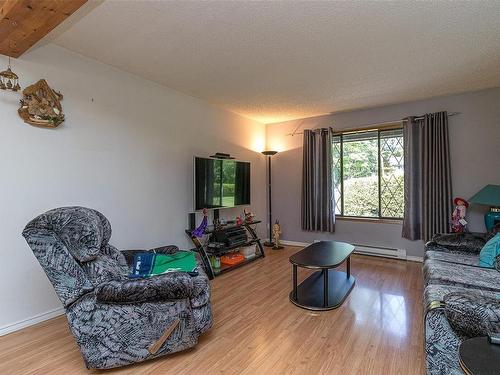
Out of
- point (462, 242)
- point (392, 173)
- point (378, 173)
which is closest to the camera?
point (462, 242)

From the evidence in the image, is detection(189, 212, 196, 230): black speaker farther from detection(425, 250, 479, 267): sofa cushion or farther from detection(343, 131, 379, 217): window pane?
detection(425, 250, 479, 267): sofa cushion

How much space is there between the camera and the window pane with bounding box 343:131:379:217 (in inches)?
181

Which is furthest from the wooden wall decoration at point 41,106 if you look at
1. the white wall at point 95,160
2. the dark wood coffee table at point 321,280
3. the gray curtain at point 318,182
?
the gray curtain at point 318,182

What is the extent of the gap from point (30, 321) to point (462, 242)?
4309mm

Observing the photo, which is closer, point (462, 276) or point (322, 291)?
point (462, 276)

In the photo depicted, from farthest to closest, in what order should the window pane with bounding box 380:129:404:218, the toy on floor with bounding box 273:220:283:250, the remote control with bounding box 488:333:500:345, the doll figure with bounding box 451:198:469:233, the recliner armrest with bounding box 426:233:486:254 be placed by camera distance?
the toy on floor with bounding box 273:220:283:250, the window pane with bounding box 380:129:404:218, the doll figure with bounding box 451:198:469:233, the recliner armrest with bounding box 426:233:486:254, the remote control with bounding box 488:333:500:345

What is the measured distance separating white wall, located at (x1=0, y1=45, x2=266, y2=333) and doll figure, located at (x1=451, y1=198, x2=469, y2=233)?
3.55 m

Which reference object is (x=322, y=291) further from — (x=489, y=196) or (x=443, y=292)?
(x=489, y=196)

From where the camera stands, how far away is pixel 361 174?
4.71 m

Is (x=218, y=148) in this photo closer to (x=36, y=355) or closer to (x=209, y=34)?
(x=209, y=34)

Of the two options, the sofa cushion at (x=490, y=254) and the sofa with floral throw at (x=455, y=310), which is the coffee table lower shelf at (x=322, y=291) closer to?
the sofa with floral throw at (x=455, y=310)

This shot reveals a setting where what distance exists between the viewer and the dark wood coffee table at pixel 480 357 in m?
0.97

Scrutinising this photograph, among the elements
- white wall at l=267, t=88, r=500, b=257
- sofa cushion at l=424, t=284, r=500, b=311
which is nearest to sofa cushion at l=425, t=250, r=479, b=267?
sofa cushion at l=424, t=284, r=500, b=311

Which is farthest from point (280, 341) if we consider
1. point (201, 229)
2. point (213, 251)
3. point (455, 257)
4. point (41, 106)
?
point (41, 106)
